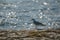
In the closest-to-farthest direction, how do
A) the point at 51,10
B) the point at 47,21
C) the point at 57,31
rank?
the point at 57,31
the point at 47,21
the point at 51,10

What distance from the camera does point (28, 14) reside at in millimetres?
830

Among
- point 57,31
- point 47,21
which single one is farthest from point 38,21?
point 57,31

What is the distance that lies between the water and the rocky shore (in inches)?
2.2

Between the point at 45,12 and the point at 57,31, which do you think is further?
the point at 45,12

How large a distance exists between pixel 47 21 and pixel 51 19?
24 mm

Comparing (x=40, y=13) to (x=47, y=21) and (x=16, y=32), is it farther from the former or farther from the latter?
(x=16, y=32)

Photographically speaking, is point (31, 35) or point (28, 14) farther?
point (28, 14)

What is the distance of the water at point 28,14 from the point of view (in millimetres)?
743

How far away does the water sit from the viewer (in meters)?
0.74

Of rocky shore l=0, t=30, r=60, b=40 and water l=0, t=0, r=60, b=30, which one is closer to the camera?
rocky shore l=0, t=30, r=60, b=40

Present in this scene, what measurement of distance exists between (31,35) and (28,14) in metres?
0.21

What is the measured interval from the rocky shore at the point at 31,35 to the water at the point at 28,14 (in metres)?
0.06

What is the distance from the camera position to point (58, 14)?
86cm

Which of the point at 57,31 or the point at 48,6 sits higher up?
the point at 48,6
